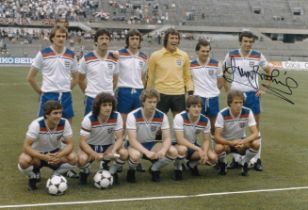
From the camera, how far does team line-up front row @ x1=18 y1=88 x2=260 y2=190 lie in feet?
21.4

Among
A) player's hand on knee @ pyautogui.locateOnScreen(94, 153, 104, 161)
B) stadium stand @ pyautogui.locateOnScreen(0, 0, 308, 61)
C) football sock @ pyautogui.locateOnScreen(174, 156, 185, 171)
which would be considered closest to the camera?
player's hand on knee @ pyautogui.locateOnScreen(94, 153, 104, 161)

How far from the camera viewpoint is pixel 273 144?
10156mm

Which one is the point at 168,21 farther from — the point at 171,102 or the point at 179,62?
the point at 171,102

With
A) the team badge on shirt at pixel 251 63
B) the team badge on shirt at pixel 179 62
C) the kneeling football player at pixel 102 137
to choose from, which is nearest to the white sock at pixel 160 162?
the kneeling football player at pixel 102 137

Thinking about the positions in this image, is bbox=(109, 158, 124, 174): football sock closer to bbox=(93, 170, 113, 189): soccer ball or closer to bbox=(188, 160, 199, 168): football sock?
bbox=(93, 170, 113, 189): soccer ball

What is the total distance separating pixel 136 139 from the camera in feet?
23.5

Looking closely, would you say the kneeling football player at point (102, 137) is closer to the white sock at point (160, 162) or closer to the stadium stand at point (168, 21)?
the white sock at point (160, 162)

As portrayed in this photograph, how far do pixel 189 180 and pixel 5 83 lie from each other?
1711 centimetres

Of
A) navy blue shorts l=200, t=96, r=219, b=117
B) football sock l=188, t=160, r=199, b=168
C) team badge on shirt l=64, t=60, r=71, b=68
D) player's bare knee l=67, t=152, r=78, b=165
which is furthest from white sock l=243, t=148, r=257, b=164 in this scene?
team badge on shirt l=64, t=60, r=71, b=68

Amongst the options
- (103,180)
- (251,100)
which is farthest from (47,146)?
(251,100)

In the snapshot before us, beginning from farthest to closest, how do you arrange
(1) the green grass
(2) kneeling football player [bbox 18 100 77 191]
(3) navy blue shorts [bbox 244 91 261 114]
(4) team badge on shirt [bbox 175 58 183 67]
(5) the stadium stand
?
(5) the stadium stand → (3) navy blue shorts [bbox 244 91 261 114] → (4) team badge on shirt [bbox 175 58 183 67] → (2) kneeling football player [bbox 18 100 77 191] → (1) the green grass

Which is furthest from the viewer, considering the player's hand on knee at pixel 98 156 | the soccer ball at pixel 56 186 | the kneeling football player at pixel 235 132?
the kneeling football player at pixel 235 132

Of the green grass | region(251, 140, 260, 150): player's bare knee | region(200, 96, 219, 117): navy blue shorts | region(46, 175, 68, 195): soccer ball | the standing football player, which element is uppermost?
the standing football player

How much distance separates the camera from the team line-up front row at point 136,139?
21.4 feet
